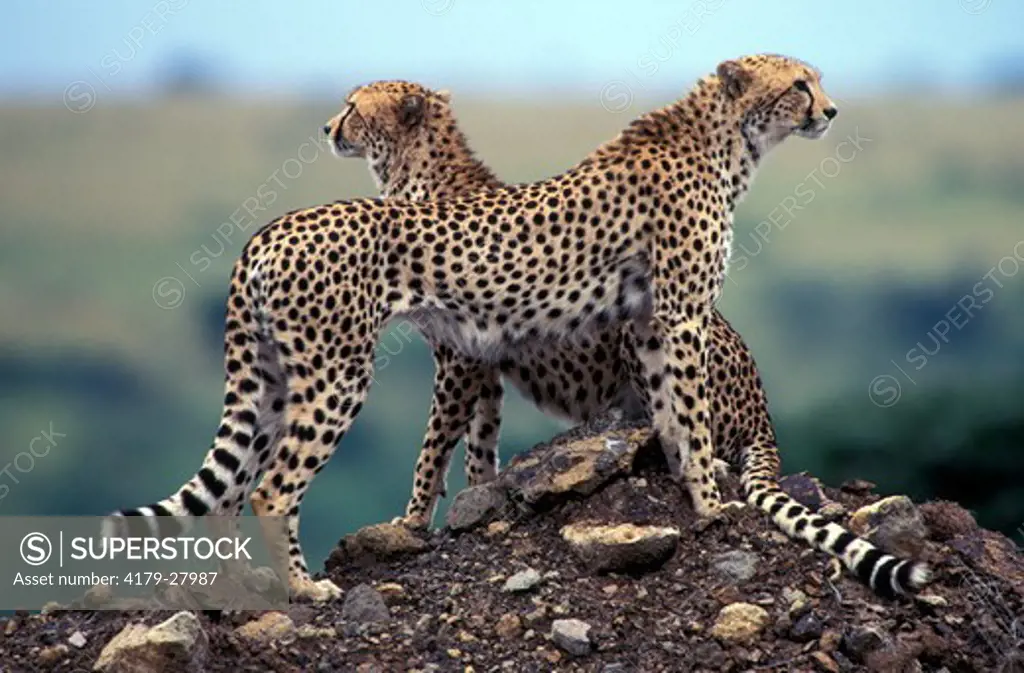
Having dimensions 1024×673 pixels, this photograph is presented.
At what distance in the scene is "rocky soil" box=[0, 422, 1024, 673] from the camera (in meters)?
7.41

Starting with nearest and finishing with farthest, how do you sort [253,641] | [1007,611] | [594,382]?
1. [253,641]
2. [1007,611]
3. [594,382]

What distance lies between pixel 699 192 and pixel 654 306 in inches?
25.1

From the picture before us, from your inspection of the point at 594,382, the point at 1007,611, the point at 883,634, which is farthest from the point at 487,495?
the point at 1007,611

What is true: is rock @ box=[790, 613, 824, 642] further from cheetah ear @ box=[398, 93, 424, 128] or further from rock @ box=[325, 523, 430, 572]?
cheetah ear @ box=[398, 93, 424, 128]

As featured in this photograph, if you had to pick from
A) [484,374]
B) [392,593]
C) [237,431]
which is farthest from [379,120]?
[392,593]

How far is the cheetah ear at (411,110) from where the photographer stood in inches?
364

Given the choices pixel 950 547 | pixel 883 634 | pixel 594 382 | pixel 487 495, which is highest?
pixel 594 382

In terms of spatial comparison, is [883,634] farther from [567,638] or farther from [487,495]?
[487,495]

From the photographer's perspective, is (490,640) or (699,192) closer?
(490,640)

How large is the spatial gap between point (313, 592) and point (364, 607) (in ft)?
0.87

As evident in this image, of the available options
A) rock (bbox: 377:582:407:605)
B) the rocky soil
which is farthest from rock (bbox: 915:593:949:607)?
rock (bbox: 377:582:407:605)

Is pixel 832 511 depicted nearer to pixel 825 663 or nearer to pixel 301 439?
pixel 825 663

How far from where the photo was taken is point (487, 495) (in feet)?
27.7

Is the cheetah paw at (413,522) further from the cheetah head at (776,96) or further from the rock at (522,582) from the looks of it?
the cheetah head at (776,96)
